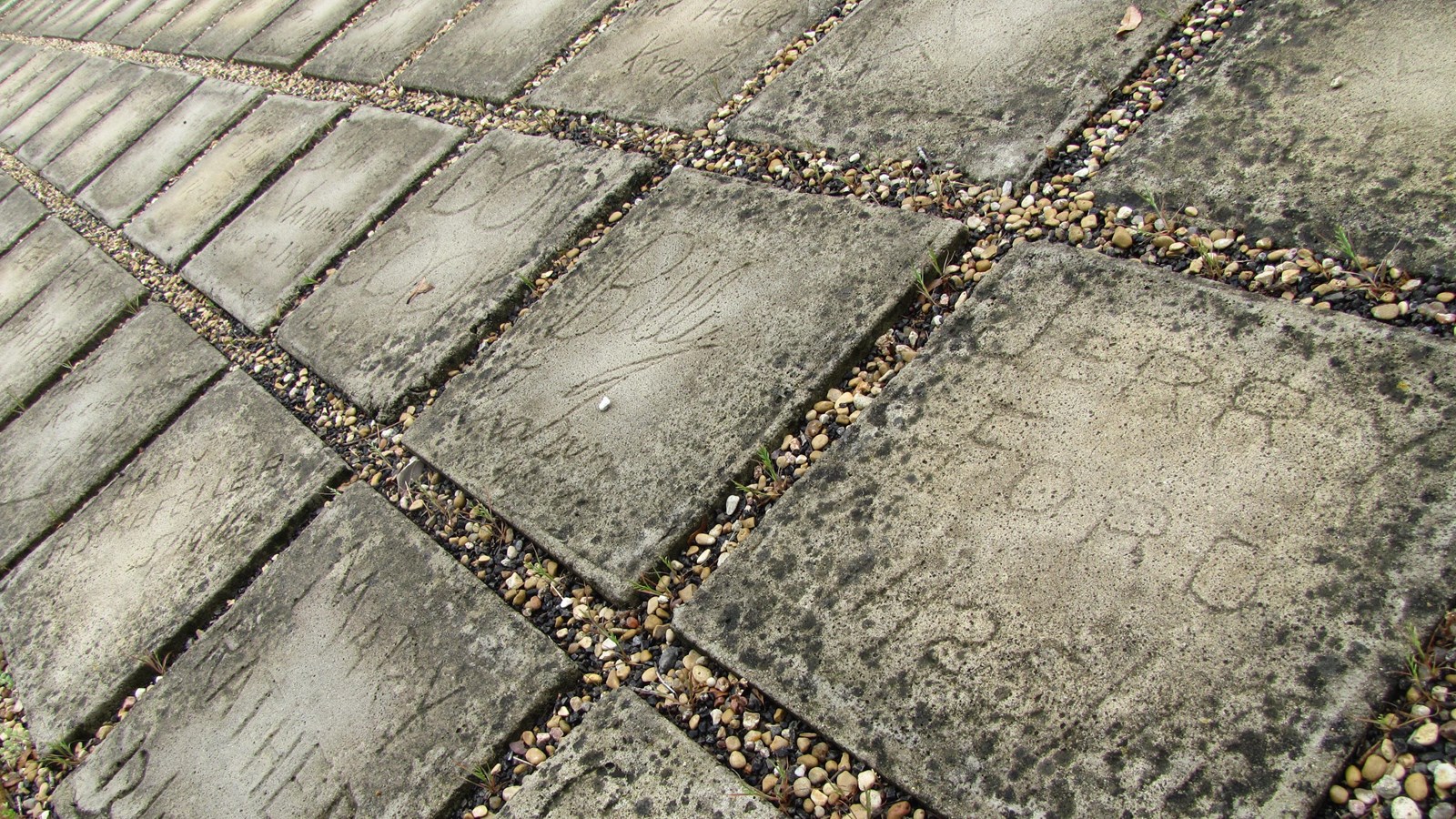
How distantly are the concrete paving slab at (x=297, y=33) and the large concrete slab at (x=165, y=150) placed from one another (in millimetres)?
235

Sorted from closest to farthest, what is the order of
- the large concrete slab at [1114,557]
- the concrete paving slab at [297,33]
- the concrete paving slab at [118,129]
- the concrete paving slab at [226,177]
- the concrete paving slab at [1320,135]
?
the large concrete slab at [1114,557] < the concrete paving slab at [1320,135] < the concrete paving slab at [226,177] < the concrete paving slab at [297,33] < the concrete paving slab at [118,129]

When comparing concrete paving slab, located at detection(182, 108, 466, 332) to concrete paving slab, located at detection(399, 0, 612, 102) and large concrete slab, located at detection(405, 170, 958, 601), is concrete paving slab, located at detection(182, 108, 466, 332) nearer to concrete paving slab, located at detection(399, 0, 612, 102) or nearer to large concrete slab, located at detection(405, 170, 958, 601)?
concrete paving slab, located at detection(399, 0, 612, 102)

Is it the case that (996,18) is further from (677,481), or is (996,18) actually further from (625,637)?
(625,637)

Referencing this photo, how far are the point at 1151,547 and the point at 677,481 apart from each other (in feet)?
2.76

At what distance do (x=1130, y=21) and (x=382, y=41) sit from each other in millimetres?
3158

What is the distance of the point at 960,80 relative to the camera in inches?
85.9

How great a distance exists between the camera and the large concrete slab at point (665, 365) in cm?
174

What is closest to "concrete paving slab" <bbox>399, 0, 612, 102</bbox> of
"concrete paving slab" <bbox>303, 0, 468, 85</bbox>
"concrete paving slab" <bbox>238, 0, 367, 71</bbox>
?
"concrete paving slab" <bbox>303, 0, 468, 85</bbox>

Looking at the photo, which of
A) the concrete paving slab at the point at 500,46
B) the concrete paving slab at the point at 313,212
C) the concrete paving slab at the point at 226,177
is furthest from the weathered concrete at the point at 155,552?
the concrete paving slab at the point at 500,46

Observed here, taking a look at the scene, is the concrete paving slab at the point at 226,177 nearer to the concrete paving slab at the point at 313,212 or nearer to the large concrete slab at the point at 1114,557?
the concrete paving slab at the point at 313,212

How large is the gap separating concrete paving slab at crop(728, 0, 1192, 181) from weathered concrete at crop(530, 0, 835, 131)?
196 millimetres

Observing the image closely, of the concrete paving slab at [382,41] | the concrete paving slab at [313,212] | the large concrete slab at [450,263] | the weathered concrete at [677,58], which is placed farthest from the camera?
the concrete paving slab at [382,41]

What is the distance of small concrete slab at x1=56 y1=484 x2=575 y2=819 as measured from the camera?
1.58 metres

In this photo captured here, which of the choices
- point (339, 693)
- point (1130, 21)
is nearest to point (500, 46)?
point (1130, 21)
